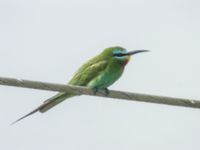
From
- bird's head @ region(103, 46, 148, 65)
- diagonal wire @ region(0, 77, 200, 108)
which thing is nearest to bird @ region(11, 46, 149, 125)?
bird's head @ region(103, 46, 148, 65)

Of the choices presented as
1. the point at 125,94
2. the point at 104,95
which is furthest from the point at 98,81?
the point at 125,94

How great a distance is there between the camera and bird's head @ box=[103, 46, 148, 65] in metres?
7.70

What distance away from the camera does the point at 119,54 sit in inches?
307

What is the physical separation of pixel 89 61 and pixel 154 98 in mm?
2157

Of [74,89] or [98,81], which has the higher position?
[74,89]

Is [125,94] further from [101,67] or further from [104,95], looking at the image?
[101,67]

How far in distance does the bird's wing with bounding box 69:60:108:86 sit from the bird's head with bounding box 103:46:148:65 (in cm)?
11

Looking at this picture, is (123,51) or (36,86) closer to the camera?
(36,86)

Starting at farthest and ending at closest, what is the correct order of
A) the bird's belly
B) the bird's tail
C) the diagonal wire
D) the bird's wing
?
the bird's wing, the bird's belly, the bird's tail, the diagonal wire

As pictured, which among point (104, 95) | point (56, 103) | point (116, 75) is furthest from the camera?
point (116, 75)

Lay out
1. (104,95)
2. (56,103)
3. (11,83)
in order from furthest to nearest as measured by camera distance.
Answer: (56,103)
(104,95)
(11,83)

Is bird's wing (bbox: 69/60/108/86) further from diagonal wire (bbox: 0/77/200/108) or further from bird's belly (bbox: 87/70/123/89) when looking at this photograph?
diagonal wire (bbox: 0/77/200/108)

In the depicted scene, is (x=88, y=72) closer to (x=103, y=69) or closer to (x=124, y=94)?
(x=103, y=69)

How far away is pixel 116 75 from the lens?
302 inches
